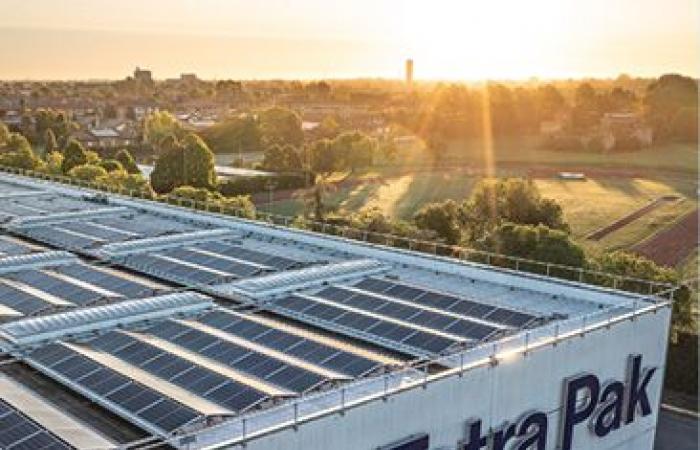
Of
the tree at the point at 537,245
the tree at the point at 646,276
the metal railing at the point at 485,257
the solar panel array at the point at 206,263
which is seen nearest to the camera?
the solar panel array at the point at 206,263

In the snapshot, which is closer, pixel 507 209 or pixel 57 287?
pixel 57 287

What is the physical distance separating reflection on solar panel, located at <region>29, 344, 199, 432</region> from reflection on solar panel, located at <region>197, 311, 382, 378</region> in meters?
4.25

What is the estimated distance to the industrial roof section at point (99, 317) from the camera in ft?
75.1

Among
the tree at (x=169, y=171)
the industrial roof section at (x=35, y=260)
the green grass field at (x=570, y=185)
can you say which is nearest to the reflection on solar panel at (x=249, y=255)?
the industrial roof section at (x=35, y=260)

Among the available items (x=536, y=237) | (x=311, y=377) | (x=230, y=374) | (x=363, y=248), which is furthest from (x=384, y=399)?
(x=536, y=237)

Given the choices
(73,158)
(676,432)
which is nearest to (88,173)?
(73,158)

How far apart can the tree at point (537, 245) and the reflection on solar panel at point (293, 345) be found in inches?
960

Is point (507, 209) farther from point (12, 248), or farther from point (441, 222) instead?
point (12, 248)

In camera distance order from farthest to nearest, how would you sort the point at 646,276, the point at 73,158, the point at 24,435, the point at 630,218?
the point at 630,218, the point at 73,158, the point at 646,276, the point at 24,435

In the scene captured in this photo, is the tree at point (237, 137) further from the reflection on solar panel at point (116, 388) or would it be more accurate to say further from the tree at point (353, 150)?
the reflection on solar panel at point (116, 388)

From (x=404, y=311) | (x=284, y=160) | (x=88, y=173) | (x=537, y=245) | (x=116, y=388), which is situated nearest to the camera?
(x=116, y=388)

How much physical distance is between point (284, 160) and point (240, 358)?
258 feet

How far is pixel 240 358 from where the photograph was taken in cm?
2150

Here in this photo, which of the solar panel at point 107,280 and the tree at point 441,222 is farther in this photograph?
the tree at point 441,222
